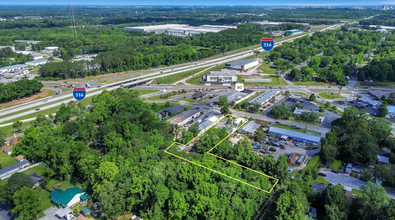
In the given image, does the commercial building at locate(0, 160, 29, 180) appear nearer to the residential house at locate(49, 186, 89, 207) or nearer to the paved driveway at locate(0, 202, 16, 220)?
the paved driveway at locate(0, 202, 16, 220)

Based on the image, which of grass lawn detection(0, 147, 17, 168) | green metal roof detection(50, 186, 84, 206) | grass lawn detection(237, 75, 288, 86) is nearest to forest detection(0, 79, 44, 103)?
grass lawn detection(0, 147, 17, 168)

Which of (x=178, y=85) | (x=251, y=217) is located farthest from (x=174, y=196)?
(x=178, y=85)

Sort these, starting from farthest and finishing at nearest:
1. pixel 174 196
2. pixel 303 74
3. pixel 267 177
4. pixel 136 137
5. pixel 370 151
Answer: pixel 303 74 < pixel 136 137 < pixel 370 151 < pixel 267 177 < pixel 174 196

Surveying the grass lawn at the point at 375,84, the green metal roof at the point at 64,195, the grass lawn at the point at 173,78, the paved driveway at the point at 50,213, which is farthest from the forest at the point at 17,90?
the grass lawn at the point at 375,84

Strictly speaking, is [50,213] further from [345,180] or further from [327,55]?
[327,55]

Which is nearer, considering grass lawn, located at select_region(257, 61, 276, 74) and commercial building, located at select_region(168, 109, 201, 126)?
commercial building, located at select_region(168, 109, 201, 126)

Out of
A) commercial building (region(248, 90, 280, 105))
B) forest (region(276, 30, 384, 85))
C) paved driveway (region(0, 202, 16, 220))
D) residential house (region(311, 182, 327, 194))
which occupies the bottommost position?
paved driveway (region(0, 202, 16, 220))

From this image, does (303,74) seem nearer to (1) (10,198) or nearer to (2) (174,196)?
(2) (174,196)

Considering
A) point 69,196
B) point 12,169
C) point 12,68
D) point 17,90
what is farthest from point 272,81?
point 12,68
